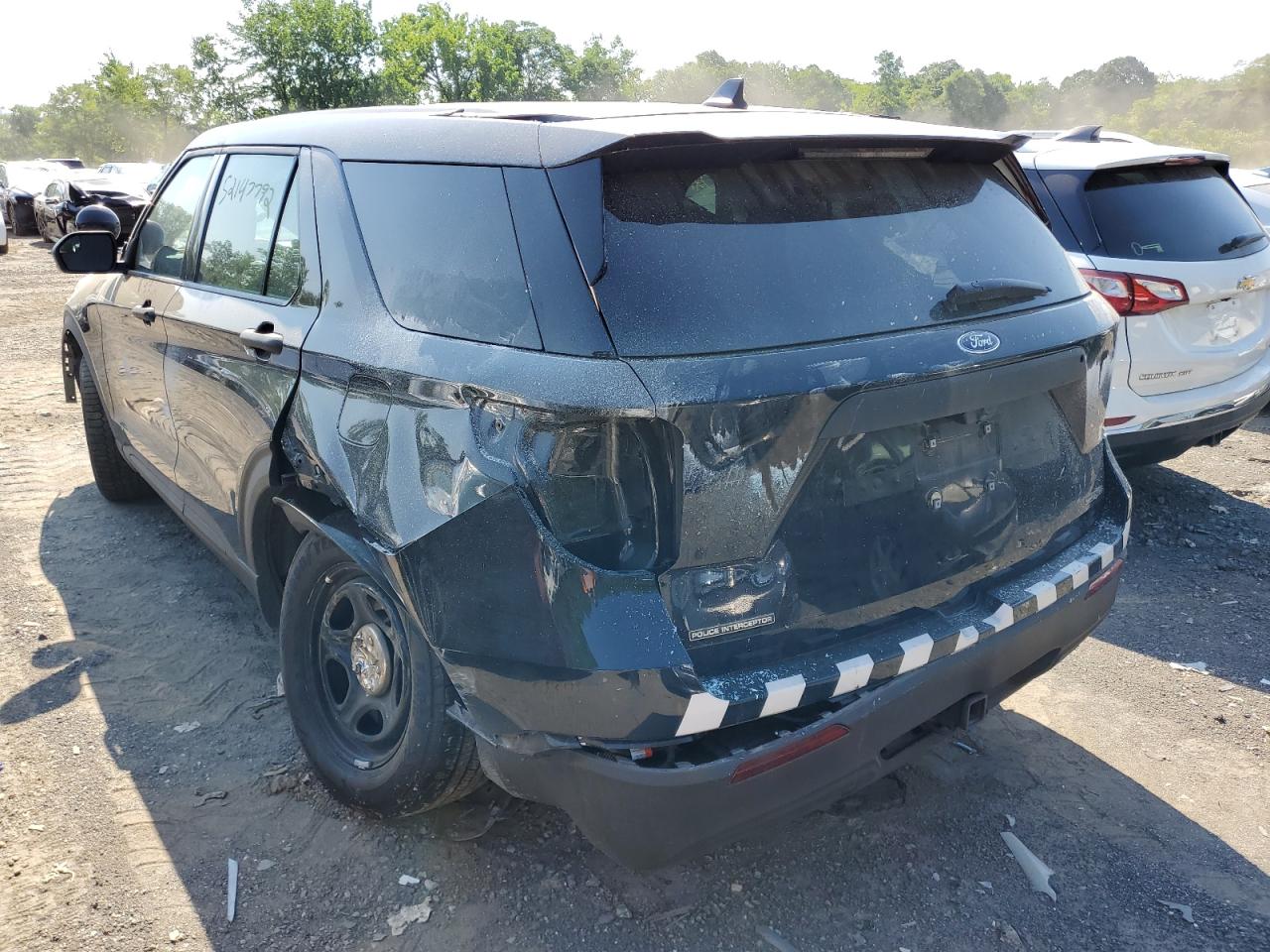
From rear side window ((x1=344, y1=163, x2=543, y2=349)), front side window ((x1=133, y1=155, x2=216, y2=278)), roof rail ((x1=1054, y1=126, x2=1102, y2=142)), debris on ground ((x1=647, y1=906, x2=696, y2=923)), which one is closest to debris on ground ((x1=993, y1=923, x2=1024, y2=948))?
debris on ground ((x1=647, y1=906, x2=696, y2=923))

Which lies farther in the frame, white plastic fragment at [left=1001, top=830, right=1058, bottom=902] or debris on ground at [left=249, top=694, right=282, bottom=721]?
debris on ground at [left=249, top=694, right=282, bottom=721]

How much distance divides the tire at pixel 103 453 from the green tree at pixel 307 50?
3773 centimetres

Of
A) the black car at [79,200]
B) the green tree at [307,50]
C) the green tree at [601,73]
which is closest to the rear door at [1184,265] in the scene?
the black car at [79,200]

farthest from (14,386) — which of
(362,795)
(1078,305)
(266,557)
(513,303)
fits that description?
(1078,305)

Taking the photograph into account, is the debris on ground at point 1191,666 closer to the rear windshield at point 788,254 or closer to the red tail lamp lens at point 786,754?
the rear windshield at point 788,254

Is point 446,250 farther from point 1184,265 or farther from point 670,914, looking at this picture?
point 1184,265

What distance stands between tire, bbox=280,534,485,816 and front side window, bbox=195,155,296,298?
975 mm

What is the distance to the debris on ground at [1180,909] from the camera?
260 centimetres

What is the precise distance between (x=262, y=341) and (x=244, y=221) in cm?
73

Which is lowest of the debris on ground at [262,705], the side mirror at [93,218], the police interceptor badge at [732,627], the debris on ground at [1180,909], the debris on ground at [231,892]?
the debris on ground at [262,705]

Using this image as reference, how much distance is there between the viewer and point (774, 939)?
2.51m

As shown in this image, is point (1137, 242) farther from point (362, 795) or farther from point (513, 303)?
point (362, 795)

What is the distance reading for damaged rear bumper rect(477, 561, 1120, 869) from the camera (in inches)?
80.4

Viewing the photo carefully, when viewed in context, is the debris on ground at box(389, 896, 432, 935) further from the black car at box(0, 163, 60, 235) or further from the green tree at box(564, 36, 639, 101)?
the green tree at box(564, 36, 639, 101)
